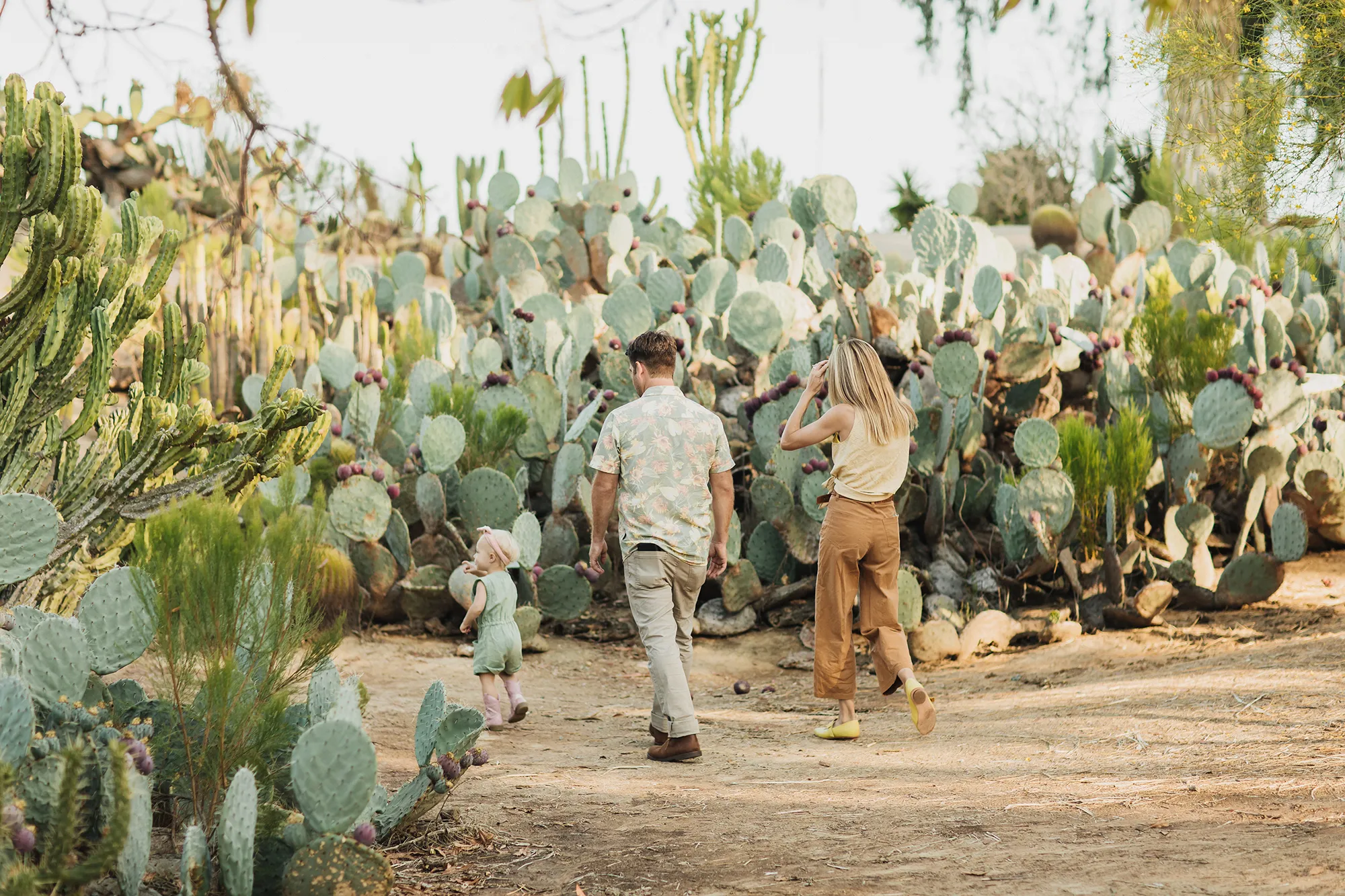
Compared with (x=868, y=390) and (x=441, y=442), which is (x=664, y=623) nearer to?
(x=868, y=390)

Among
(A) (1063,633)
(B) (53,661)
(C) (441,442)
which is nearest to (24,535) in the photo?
(B) (53,661)

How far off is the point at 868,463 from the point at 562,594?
2.51 m

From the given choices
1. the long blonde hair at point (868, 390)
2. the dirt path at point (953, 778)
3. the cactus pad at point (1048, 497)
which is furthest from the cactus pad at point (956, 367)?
the long blonde hair at point (868, 390)

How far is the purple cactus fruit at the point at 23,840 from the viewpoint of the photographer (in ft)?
7.23

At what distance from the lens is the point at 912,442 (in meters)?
6.21

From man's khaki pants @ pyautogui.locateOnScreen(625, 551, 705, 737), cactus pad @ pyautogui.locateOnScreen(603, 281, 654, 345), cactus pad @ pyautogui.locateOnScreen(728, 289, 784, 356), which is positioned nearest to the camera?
man's khaki pants @ pyautogui.locateOnScreen(625, 551, 705, 737)

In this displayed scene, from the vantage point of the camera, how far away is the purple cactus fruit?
2205 millimetres

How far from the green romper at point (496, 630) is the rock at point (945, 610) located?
2510mm

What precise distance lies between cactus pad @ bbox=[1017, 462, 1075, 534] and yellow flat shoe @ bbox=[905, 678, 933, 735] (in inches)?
79.6

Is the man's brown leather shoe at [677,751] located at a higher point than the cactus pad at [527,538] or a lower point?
lower

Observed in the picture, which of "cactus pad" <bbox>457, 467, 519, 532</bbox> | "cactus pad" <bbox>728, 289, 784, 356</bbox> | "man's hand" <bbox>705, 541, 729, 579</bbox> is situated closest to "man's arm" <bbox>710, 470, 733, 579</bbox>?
"man's hand" <bbox>705, 541, 729, 579</bbox>

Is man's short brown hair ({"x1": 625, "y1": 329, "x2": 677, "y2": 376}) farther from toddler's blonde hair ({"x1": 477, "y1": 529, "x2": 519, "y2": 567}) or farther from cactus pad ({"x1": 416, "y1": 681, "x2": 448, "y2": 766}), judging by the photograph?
cactus pad ({"x1": 416, "y1": 681, "x2": 448, "y2": 766})

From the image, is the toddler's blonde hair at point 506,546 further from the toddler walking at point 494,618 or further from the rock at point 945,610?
the rock at point 945,610

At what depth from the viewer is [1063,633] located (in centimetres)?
589
